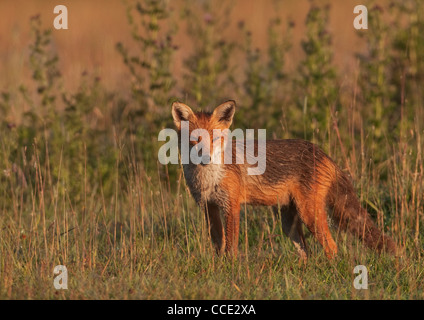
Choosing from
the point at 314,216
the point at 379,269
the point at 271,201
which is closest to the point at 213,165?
the point at 271,201

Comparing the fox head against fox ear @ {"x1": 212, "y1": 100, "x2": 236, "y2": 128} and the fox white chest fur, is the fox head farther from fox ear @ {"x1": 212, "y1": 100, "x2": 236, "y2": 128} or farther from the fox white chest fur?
the fox white chest fur

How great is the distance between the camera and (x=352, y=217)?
6266 mm

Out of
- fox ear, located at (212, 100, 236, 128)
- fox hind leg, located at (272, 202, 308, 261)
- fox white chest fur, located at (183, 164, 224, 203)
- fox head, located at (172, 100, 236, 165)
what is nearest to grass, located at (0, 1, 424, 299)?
fox hind leg, located at (272, 202, 308, 261)

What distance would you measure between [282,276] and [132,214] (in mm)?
1743

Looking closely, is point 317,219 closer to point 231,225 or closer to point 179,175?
point 231,225

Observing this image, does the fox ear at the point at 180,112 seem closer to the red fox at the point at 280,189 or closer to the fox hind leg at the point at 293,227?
the red fox at the point at 280,189

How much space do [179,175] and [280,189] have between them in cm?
144

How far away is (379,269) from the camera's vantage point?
5.70 meters

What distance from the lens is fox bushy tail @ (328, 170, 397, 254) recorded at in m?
6.03

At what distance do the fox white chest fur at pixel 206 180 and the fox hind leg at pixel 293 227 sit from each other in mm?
812

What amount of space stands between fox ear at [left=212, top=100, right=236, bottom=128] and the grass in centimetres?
91

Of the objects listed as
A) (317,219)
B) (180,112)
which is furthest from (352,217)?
(180,112)

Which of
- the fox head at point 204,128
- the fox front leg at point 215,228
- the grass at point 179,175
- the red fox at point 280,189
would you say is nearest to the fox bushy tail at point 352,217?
the red fox at point 280,189

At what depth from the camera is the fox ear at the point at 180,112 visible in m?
6.15
